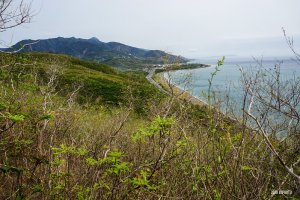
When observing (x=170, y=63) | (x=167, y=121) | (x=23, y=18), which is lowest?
(x=167, y=121)

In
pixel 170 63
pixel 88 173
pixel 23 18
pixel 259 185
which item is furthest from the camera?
pixel 170 63

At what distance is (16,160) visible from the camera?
5863 mm

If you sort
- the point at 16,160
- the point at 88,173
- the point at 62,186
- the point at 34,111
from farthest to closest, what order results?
1. the point at 34,111
2. the point at 16,160
3. the point at 88,173
4. the point at 62,186

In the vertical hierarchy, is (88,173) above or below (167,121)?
below

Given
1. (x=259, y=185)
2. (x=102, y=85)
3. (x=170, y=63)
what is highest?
(x=170, y=63)

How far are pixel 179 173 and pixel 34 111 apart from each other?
12.1 ft

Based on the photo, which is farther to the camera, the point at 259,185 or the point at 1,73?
the point at 1,73

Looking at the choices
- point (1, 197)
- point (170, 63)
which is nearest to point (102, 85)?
point (170, 63)

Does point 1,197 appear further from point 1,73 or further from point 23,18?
point 23,18

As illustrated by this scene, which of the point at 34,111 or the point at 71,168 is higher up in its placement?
the point at 34,111

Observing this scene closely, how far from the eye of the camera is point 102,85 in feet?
169

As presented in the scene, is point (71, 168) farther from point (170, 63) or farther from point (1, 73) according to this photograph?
point (170, 63)

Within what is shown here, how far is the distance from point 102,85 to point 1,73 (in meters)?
43.8

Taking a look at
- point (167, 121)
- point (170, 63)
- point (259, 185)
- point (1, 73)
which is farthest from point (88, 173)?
point (170, 63)
